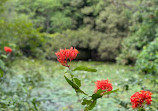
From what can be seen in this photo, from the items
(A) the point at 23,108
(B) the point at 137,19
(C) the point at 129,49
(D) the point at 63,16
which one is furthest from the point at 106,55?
(A) the point at 23,108

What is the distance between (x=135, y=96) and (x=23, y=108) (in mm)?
1271

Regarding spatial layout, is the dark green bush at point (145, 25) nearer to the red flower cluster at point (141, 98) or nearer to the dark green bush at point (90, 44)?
the dark green bush at point (90, 44)

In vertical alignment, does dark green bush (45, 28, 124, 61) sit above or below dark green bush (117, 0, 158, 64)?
below

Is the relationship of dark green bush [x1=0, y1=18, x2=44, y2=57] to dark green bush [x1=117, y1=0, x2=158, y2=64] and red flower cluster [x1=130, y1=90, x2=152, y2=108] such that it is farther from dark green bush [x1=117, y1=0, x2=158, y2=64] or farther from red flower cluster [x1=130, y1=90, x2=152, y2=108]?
red flower cluster [x1=130, y1=90, x2=152, y2=108]

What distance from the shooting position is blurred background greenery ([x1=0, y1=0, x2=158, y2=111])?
7.82ft

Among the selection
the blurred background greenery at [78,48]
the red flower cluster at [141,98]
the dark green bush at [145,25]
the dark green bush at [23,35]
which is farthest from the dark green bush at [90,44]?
the red flower cluster at [141,98]

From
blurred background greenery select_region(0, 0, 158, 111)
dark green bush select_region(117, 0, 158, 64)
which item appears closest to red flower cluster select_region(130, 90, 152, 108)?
blurred background greenery select_region(0, 0, 158, 111)

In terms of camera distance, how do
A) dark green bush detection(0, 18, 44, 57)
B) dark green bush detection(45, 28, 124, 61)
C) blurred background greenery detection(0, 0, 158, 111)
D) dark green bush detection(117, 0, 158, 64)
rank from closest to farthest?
blurred background greenery detection(0, 0, 158, 111) < dark green bush detection(117, 0, 158, 64) < dark green bush detection(0, 18, 44, 57) < dark green bush detection(45, 28, 124, 61)

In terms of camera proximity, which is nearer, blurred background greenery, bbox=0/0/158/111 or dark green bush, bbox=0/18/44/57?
blurred background greenery, bbox=0/0/158/111

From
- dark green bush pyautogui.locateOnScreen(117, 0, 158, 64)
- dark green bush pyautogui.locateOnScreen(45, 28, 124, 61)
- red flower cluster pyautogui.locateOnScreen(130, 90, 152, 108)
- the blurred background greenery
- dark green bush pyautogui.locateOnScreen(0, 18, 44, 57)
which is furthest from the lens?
dark green bush pyautogui.locateOnScreen(45, 28, 124, 61)

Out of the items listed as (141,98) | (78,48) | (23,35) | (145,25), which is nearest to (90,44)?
(78,48)

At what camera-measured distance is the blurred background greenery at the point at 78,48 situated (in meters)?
2.38

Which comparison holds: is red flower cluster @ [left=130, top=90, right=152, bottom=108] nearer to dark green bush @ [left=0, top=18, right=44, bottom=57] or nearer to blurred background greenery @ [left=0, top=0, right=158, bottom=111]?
blurred background greenery @ [left=0, top=0, right=158, bottom=111]

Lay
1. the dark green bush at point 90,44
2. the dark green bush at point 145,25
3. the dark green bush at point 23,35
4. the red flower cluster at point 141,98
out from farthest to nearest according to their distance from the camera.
A: the dark green bush at point 90,44 → the dark green bush at point 23,35 → the dark green bush at point 145,25 → the red flower cluster at point 141,98
